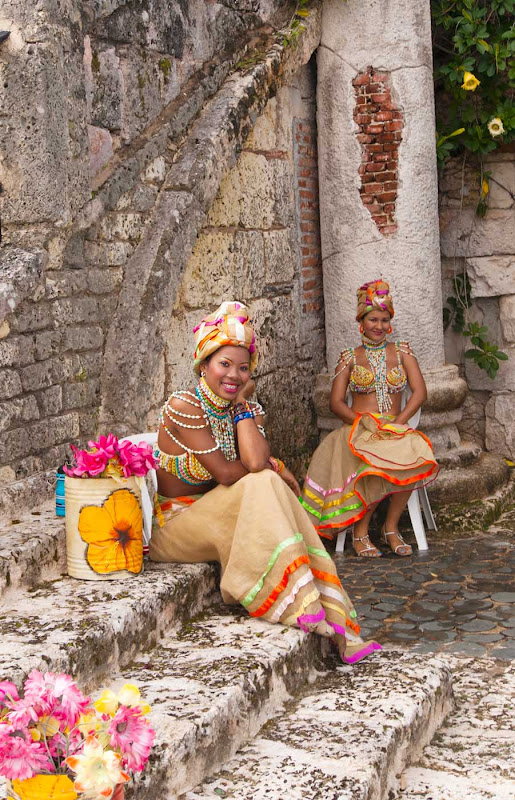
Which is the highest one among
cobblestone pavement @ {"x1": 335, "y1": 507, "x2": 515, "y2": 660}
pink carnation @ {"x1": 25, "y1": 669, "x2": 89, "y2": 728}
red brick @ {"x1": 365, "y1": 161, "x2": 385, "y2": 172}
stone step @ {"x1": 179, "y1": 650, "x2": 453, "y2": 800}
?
red brick @ {"x1": 365, "y1": 161, "x2": 385, "y2": 172}

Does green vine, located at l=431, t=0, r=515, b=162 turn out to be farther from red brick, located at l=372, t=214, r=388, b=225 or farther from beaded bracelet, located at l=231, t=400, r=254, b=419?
beaded bracelet, located at l=231, t=400, r=254, b=419

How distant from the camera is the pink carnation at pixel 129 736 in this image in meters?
1.96

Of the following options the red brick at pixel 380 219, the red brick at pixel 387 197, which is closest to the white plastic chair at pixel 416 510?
the red brick at pixel 380 219

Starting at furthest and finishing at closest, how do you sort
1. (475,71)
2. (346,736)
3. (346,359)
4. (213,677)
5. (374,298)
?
1. (475,71)
2. (346,359)
3. (374,298)
4. (213,677)
5. (346,736)

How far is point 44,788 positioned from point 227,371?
1918mm

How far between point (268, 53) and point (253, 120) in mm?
435

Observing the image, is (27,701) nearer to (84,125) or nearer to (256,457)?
(256,457)

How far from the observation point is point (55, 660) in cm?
277

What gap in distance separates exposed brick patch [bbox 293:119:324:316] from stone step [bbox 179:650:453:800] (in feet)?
10.9

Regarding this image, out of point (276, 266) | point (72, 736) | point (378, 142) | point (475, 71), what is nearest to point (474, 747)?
point (72, 736)

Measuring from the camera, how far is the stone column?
6.09 metres

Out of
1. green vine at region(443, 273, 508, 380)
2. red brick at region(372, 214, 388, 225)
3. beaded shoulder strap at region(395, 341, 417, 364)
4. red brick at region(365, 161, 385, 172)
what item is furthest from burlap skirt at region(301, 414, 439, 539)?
red brick at region(365, 161, 385, 172)

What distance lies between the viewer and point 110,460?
11.4 ft

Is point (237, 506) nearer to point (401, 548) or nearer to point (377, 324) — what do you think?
point (401, 548)
